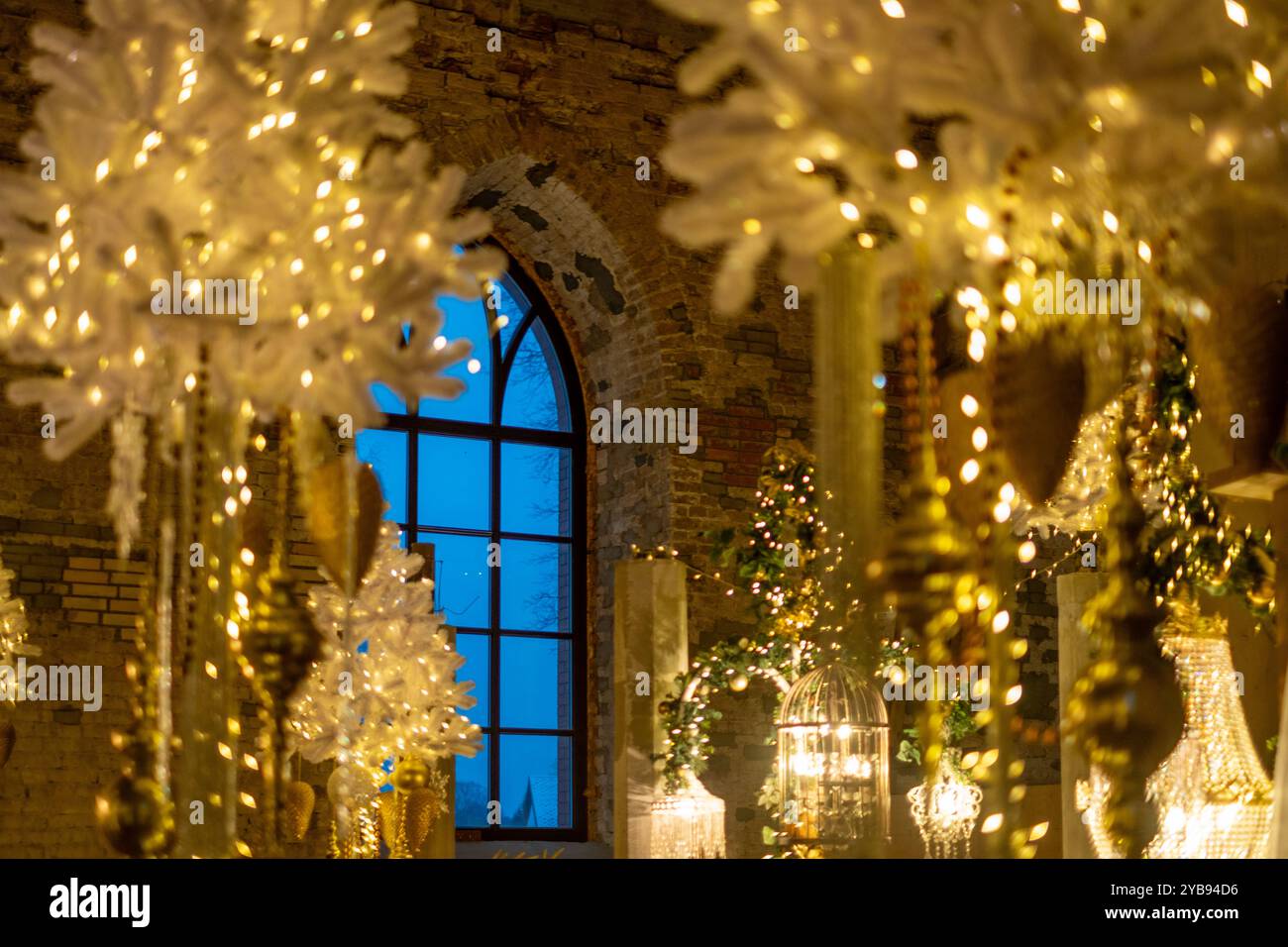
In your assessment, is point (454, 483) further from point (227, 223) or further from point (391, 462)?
point (227, 223)

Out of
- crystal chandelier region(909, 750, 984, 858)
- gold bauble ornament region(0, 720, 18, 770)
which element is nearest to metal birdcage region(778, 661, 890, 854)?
crystal chandelier region(909, 750, 984, 858)

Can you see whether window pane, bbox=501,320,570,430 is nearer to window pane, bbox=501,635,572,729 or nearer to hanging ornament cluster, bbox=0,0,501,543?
window pane, bbox=501,635,572,729

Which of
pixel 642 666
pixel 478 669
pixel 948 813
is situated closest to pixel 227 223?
pixel 642 666

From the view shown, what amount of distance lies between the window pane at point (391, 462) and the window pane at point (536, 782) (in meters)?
1.36

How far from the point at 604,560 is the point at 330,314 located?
20.7 feet

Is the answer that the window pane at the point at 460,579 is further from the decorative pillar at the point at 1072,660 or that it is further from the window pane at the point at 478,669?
the decorative pillar at the point at 1072,660

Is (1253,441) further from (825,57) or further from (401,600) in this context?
(401,600)

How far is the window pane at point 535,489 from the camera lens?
959cm

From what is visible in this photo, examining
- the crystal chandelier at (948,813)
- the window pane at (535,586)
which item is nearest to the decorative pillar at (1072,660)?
the crystal chandelier at (948,813)

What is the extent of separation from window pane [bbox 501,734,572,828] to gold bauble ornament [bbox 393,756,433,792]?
8.40ft

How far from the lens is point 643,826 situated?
7.65 metres
